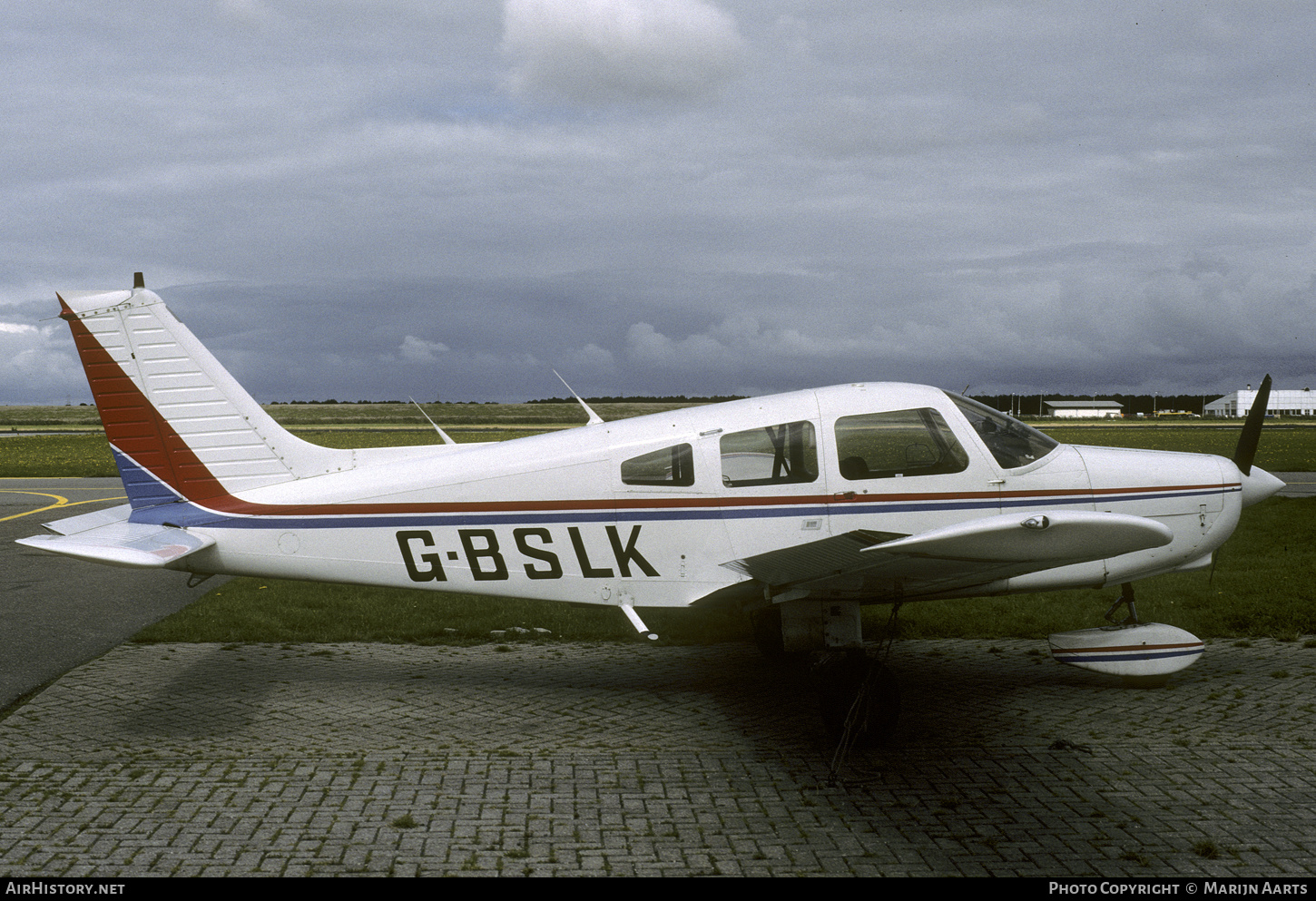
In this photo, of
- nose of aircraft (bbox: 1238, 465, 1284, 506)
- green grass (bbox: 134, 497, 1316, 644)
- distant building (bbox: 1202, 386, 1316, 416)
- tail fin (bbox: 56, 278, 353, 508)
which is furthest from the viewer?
distant building (bbox: 1202, 386, 1316, 416)

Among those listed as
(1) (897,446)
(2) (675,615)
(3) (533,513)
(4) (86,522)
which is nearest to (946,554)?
(1) (897,446)

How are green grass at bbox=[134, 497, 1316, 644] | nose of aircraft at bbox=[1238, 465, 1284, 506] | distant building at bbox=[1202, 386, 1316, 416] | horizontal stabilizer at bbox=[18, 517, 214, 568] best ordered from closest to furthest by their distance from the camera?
horizontal stabilizer at bbox=[18, 517, 214, 568] → nose of aircraft at bbox=[1238, 465, 1284, 506] → green grass at bbox=[134, 497, 1316, 644] → distant building at bbox=[1202, 386, 1316, 416]

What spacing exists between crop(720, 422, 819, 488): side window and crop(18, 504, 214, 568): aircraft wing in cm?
376

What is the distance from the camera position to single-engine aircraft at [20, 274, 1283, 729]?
21.1ft

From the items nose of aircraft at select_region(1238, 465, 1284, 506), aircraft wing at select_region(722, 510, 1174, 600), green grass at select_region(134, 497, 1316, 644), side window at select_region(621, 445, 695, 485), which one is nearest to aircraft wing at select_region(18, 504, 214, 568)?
green grass at select_region(134, 497, 1316, 644)

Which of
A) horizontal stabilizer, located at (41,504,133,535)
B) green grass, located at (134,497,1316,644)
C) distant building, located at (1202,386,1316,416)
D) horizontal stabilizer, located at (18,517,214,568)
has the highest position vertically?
horizontal stabilizer, located at (41,504,133,535)

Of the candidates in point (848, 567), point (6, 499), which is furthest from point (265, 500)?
point (6, 499)

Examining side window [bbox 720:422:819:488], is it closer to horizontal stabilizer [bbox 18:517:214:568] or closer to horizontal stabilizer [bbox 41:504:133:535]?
horizontal stabilizer [bbox 18:517:214:568]

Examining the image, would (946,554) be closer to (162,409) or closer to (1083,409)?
(162,409)

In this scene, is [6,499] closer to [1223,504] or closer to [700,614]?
[700,614]

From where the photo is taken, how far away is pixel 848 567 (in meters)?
5.66

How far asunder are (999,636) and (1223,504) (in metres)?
2.70

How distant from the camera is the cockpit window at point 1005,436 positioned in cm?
660

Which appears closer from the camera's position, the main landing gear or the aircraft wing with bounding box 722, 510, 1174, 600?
the aircraft wing with bounding box 722, 510, 1174, 600
